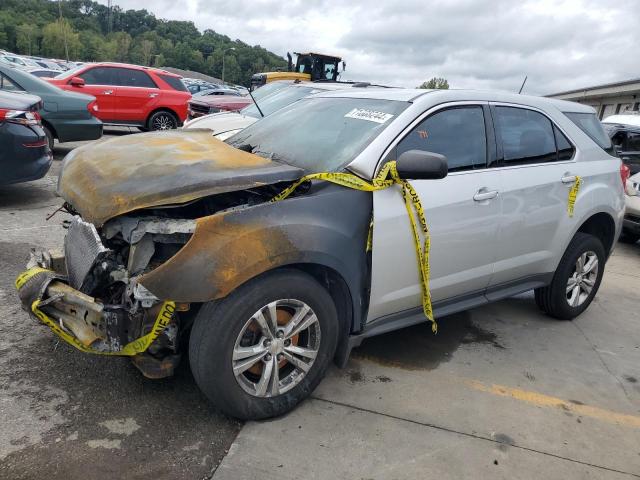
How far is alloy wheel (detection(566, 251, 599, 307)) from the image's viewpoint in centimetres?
439

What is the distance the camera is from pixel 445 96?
3.38 meters

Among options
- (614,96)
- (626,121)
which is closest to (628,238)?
(626,121)

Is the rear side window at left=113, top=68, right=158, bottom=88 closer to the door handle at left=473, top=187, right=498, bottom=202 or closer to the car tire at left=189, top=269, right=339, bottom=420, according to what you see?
the door handle at left=473, top=187, right=498, bottom=202

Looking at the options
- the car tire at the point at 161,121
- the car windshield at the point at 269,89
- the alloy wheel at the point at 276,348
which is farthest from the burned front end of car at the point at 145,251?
the car tire at the point at 161,121

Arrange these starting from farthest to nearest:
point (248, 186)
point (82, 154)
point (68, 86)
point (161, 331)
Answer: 1. point (68, 86)
2. point (82, 154)
3. point (248, 186)
4. point (161, 331)

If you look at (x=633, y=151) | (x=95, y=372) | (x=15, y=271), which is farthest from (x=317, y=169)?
(x=633, y=151)

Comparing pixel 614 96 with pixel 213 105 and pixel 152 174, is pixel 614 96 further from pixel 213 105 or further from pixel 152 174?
pixel 152 174

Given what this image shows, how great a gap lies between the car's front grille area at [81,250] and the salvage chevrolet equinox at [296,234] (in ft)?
0.06

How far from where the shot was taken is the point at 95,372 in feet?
9.76

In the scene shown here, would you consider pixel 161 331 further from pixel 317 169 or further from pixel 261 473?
pixel 317 169

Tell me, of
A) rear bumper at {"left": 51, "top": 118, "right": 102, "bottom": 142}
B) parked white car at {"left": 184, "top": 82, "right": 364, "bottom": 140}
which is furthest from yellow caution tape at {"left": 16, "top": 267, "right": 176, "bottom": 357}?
rear bumper at {"left": 51, "top": 118, "right": 102, "bottom": 142}

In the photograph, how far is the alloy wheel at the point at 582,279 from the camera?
4.39 meters

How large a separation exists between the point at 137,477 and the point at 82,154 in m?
1.96

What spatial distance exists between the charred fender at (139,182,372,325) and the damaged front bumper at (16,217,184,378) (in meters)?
0.17
